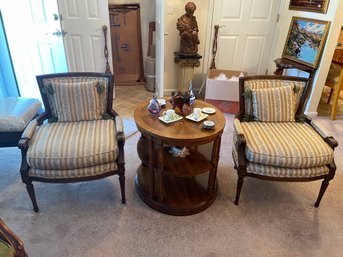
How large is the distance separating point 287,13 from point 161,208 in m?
3.08

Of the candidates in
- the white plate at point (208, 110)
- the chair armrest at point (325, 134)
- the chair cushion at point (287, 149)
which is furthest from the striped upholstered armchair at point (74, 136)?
the chair armrest at point (325, 134)

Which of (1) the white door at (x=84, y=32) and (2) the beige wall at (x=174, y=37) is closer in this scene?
(1) the white door at (x=84, y=32)

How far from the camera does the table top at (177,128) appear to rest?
1752mm

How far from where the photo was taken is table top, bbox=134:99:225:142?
1.75m

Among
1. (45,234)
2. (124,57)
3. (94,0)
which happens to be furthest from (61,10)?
(45,234)

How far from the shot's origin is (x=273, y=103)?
2193mm

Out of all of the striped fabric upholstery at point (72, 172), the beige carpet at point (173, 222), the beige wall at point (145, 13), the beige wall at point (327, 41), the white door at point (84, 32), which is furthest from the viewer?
the beige wall at point (145, 13)

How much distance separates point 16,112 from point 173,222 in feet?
5.19

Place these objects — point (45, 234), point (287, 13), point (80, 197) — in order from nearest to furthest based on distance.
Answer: point (45, 234), point (80, 197), point (287, 13)

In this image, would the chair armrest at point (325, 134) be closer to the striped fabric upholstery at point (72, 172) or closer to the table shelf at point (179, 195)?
the table shelf at point (179, 195)

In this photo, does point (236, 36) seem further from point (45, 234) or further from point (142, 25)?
point (45, 234)

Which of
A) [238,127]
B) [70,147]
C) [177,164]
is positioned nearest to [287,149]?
[238,127]

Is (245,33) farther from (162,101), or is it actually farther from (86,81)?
(86,81)

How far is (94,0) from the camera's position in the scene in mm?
3268
